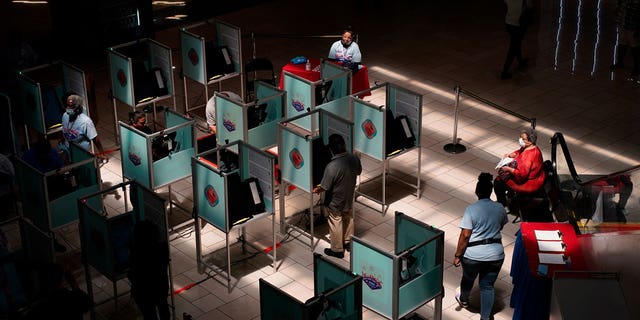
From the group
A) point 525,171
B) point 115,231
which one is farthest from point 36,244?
point 525,171

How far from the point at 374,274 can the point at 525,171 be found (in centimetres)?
328

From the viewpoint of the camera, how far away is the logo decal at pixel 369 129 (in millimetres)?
11188

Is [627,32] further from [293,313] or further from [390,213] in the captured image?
[293,313]

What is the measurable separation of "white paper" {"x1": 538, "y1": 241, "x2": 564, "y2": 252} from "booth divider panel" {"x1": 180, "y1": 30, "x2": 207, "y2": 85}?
6262 mm

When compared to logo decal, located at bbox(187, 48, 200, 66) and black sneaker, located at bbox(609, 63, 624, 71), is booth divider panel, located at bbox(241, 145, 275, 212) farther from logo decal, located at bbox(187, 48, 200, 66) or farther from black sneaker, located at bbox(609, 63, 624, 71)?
black sneaker, located at bbox(609, 63, 624, 71)

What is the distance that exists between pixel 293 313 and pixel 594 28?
12893mm

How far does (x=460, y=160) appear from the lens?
12.8 meters

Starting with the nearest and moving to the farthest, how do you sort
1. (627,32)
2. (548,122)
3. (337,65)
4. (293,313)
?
(293,313) < (337,65) < (548,122) < (627,32)

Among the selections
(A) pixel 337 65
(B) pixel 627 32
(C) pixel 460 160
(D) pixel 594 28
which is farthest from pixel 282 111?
(D) pixel 594 28

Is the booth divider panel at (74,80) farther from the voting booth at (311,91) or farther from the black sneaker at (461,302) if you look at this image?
the black sneaker at (461,302)

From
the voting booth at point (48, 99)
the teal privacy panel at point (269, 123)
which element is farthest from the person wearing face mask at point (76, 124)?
the teal privacy panel at point (269, 123)

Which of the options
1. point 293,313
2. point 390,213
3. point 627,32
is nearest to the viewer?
point 293,313

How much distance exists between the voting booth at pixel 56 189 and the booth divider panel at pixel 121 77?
2.70m

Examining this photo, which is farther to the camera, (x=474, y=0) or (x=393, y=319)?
(x=474, y=0)
